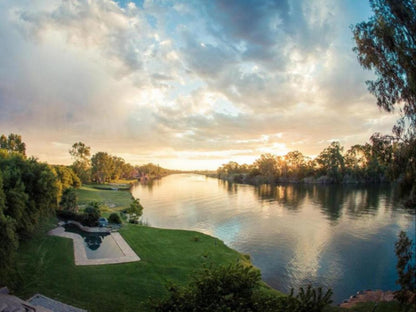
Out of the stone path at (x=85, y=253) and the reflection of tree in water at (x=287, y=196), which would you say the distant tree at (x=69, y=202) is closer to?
the stone path at (x=85, y=253)

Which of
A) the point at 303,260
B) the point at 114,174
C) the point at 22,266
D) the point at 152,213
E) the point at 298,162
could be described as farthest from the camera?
the point at 298,162

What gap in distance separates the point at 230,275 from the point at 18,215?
16.9 metres

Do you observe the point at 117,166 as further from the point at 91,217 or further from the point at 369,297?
the point at 369,297

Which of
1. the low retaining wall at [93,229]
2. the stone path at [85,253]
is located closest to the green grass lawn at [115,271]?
the stone path at [85,253]

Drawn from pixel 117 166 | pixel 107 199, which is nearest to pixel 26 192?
pixel 107 199

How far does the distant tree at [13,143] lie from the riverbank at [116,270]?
59300 millimetres

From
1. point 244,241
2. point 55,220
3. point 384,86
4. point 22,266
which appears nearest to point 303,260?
point 244,241

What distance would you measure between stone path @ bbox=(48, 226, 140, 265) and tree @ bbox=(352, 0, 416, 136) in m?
19.2

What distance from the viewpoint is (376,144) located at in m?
12.0

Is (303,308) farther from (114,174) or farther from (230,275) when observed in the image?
(114,174)

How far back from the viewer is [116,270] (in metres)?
17.3

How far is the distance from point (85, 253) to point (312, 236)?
2563 cm

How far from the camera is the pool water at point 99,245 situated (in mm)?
20938

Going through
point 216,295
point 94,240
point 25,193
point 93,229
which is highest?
point 25,193
